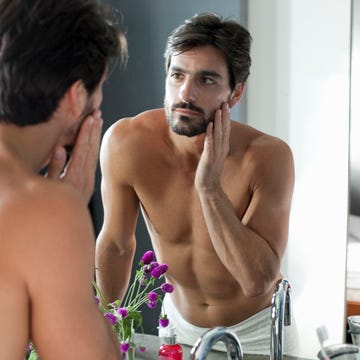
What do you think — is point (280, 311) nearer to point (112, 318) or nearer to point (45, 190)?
point (112, 318)

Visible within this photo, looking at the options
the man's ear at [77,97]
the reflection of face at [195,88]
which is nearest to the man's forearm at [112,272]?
the reflection of face at [195,88]

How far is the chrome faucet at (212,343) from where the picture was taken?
0.78 meters

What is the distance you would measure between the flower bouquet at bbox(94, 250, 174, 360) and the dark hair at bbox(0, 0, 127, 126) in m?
0.42

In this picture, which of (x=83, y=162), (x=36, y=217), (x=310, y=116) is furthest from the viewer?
(x=310, y=116)

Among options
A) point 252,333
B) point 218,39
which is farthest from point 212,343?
point 218,39

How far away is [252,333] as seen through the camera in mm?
1082

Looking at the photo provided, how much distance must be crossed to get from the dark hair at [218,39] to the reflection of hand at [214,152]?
0.07 metres

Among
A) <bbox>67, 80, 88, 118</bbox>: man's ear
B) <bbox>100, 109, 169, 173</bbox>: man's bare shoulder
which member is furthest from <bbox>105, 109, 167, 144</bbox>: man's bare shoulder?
<bbox>67, 80, 88, 118</bbox>: man's ear

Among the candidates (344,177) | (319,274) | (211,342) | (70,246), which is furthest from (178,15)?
(70,246)

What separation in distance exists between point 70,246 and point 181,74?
572 mm

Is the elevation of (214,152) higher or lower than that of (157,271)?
higher

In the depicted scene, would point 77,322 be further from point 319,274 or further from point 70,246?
point 319,274

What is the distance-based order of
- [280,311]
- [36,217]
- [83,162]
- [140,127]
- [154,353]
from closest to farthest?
[36,217] → [83,162] → [280,311] → [154,353] → [140,127]

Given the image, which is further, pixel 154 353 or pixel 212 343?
pixel 154 353
